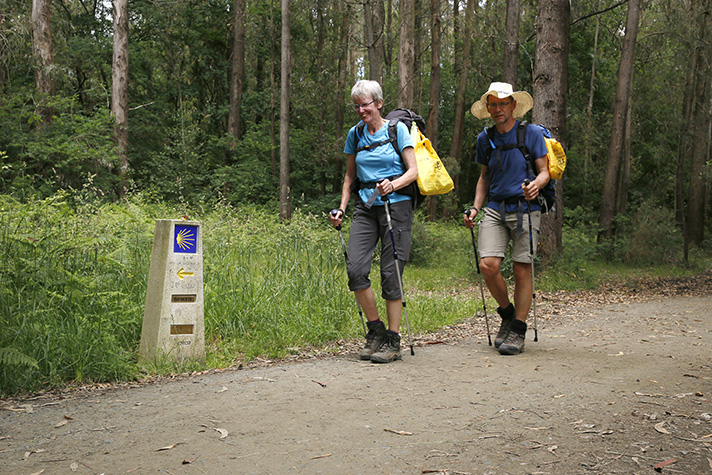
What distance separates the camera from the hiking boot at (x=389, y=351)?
5766 mm

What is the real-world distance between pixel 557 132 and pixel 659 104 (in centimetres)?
2343

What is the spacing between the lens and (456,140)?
3075 centimetres

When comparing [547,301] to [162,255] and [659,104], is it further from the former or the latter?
[659,104]

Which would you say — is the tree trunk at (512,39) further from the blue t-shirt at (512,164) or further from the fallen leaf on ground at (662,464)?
the fallen leaf on ground at (662,464)

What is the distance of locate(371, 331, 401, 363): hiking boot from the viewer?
5766 millimetres

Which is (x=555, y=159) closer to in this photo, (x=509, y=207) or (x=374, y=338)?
(x=509, y=207)

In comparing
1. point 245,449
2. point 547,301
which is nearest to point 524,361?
point 245,449

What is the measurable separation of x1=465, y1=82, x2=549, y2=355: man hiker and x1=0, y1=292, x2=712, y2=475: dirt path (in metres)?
0.61

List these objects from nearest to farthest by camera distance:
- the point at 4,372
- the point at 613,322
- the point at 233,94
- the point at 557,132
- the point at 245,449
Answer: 1. the point at 245,449
2. the point at 4,372
3. the point at 613,322
4. the point at 557,132
5. the point at 233,94

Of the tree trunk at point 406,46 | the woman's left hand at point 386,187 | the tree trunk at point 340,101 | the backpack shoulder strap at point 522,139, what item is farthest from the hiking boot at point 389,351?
the tree trunk at point 340,101

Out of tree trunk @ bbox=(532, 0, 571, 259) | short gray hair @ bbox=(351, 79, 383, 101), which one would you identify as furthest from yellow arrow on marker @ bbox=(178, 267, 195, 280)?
tree trunk @ bbox=(532, 0, 571, 259)

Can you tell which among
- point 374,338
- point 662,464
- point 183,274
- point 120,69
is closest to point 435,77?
point 120,69

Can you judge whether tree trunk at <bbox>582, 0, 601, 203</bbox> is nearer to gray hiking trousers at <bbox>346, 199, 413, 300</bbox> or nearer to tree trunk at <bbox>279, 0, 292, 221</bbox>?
tree trunk at <bbox>279, 0, 292, 221</bbox>

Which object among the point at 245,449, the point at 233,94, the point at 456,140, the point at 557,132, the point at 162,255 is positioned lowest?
the point at 245,449
